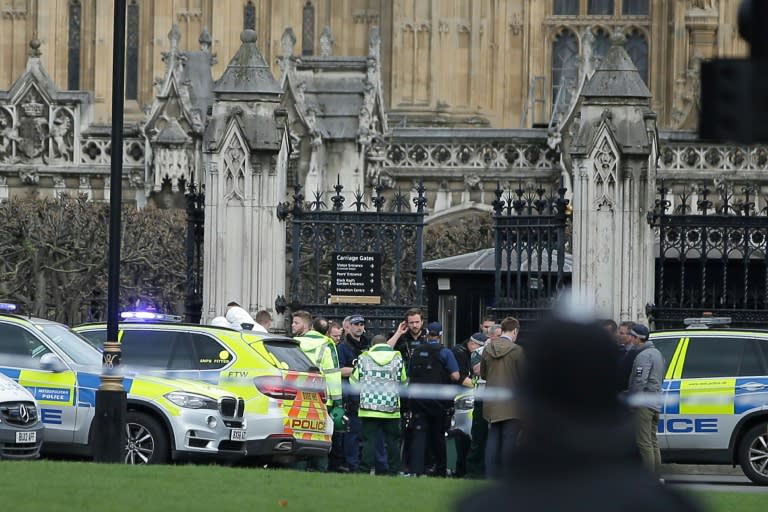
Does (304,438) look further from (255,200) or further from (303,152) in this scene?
(303,152)

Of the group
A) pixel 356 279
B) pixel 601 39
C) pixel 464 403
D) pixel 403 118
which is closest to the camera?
pixel 464 403

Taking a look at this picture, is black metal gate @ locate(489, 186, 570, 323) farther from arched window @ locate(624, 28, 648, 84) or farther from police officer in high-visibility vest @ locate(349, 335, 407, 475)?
arched window @ locate(624, 28, 648, 84)

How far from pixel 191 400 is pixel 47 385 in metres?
1.24

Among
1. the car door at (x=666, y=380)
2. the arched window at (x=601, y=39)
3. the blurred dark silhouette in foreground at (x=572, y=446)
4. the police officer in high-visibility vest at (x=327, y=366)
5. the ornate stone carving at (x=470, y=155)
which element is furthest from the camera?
the arched window at (x=601, y=39)

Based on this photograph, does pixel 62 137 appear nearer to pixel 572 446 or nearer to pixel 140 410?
pixel 140 410

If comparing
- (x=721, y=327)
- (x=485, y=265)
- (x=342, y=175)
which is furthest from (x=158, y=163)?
(x=721, y=327)

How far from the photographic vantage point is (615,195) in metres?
21.2

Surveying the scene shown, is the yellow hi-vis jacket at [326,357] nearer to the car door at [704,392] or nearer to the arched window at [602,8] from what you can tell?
the car door at [704,392]

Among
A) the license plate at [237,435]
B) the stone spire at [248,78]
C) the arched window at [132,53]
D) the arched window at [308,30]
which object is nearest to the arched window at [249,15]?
the arched window at [308,30]

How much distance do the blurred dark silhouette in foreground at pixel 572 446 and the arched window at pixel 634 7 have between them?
182ft

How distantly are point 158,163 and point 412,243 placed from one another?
1211 centimetres

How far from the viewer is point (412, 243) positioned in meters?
29.7

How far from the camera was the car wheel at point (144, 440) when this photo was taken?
16703mm

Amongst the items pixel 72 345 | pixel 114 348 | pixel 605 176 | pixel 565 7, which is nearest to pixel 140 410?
pixel 114 348
